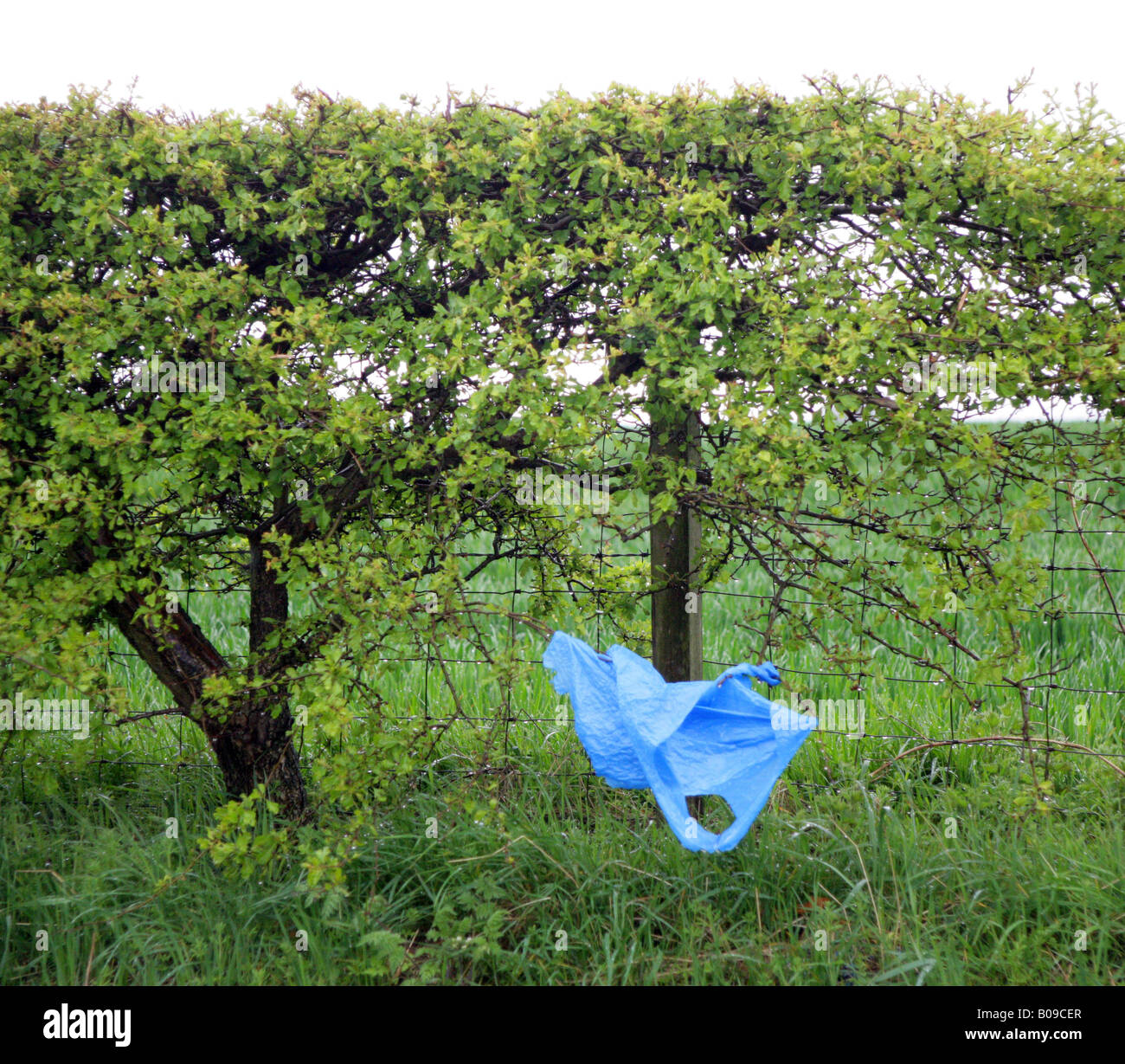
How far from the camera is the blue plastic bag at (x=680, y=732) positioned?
2.46m

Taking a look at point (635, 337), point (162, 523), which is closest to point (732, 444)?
point (635, 337)

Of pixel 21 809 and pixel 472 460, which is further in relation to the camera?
pixel 21 809

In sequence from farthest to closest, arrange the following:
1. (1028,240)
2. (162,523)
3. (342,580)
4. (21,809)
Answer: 1. (21,809)
2. (162,523)
3. (1028,240)
4. (342,580)

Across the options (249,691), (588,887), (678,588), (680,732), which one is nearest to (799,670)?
(678,588)

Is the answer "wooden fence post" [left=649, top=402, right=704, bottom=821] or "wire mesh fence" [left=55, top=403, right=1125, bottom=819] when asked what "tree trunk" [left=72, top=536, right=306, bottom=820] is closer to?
"wire mesh fence" [left=55, top=403, right=1125, bottom=819]

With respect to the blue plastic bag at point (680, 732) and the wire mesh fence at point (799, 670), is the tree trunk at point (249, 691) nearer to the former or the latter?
the wire mesh fence at point (799, 670)

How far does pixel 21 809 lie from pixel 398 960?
1.91 meters

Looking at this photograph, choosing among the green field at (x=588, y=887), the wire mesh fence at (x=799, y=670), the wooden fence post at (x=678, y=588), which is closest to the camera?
the green field at (x=588, y=887)

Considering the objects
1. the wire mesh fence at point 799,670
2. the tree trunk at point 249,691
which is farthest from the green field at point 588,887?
the tree trunk at point 249,691

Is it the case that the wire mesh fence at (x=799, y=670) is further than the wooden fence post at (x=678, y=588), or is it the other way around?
the wooden fence post at (x=678, y=588)

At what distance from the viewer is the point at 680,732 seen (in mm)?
2617

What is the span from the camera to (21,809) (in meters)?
3.39

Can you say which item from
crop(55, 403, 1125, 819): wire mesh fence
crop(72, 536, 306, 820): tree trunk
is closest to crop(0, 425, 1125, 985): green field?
crop(55, 403, 1125, 819): wire mesh fence
